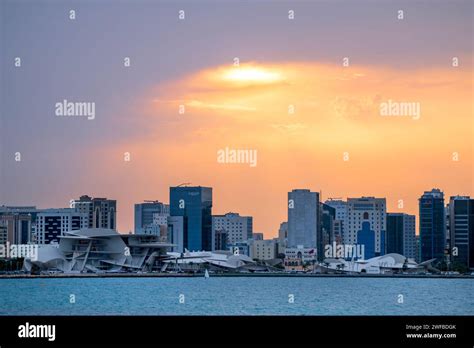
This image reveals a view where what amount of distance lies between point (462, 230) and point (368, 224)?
48.0ft

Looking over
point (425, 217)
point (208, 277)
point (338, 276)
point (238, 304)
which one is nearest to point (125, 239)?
point (208, 277)

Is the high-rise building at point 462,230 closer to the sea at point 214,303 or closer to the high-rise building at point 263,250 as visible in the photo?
the high-rise building at point 263,250

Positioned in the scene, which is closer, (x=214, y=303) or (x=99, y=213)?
(x=214, y=303)

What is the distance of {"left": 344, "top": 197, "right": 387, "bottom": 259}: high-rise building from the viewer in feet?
321

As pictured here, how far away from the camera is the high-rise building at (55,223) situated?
87625 mm

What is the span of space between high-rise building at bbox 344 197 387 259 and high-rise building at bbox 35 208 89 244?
24301mm

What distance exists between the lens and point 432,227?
89.8 m

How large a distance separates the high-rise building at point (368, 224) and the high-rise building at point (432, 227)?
24.2 ft
